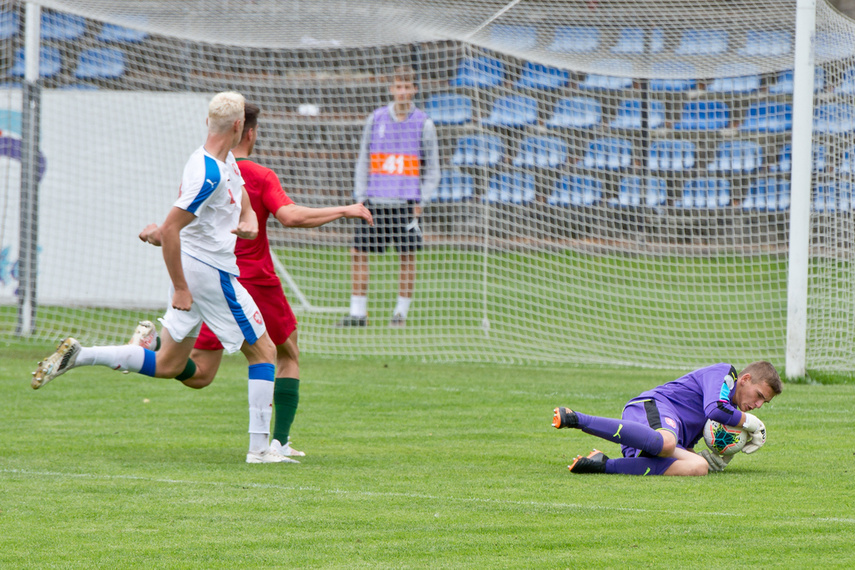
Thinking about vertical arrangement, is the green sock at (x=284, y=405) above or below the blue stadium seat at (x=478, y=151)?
below

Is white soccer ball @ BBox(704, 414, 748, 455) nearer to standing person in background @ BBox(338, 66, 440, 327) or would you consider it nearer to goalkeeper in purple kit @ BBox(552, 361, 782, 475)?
goalkeeper in purple kit @ BBox(552, 361, 782, 475)

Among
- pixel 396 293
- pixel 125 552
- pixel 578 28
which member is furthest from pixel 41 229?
pixel 125 552

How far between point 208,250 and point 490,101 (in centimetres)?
826

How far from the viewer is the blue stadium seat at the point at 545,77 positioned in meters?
13.4

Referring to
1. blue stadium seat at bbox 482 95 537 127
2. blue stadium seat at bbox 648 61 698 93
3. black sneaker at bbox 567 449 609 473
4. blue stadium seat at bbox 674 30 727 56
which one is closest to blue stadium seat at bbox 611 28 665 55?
blue stadium seat at bbox 648 61 698 93

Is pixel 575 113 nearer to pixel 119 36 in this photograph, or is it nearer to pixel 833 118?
pixel 833 118

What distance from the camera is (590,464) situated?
19.3ft

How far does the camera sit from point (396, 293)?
509 inches

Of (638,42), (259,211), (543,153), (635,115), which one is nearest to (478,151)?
(543,153)

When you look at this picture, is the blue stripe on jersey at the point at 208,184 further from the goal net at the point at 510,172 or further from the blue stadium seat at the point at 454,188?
the blue stadium seat at the point at 454,188

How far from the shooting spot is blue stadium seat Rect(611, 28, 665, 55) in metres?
11.2

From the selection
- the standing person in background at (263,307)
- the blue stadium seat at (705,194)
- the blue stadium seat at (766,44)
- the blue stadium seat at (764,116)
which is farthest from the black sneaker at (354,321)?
the standing person in background at (263,307)

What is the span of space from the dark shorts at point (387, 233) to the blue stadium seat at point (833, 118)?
399 centimetres

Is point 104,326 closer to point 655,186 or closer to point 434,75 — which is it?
point 434,75
